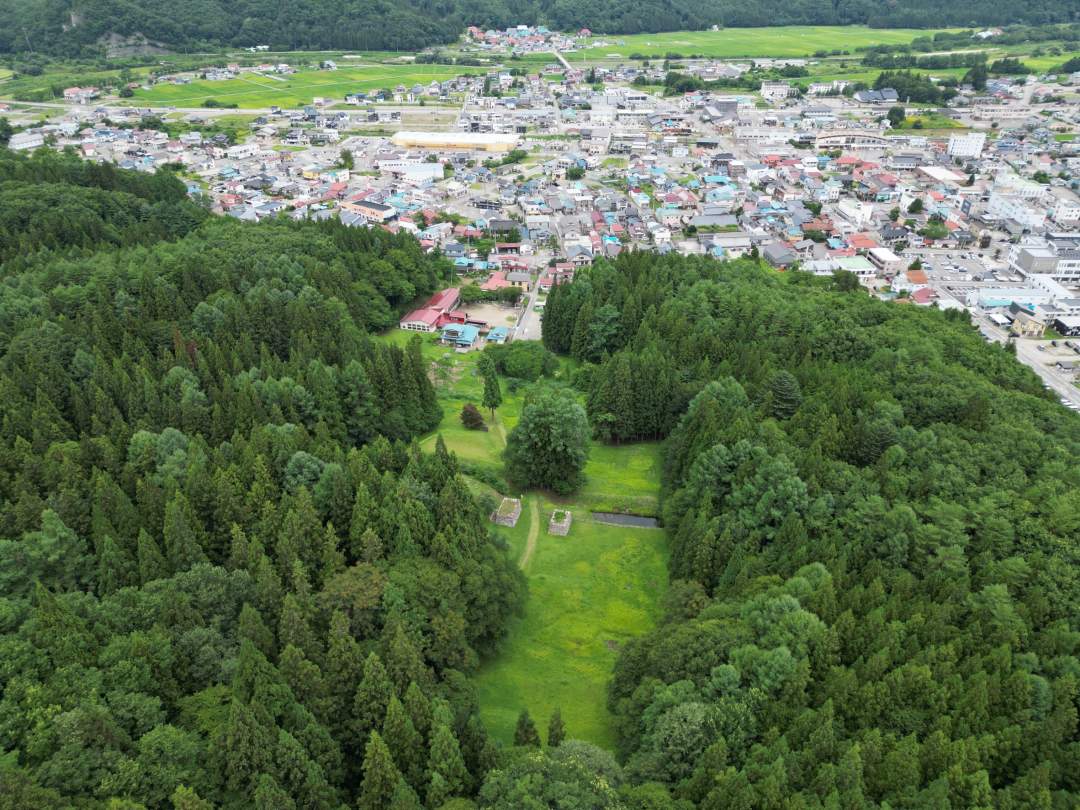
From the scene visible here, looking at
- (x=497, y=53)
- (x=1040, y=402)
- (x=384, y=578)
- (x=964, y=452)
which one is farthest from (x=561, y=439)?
(x=497, y=53)

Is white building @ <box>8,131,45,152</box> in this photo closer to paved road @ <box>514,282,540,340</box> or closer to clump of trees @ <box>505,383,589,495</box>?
paved road @ <box>514,282,540,340</box>

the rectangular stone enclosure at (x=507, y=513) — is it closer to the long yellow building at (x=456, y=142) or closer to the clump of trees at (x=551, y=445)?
the clump of trees at (x=551, y=445)

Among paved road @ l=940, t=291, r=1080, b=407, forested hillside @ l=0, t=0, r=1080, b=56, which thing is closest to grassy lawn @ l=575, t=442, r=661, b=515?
paved road @ l=940, t=291, r=1080, b=407

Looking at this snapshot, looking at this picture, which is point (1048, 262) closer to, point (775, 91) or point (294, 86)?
point (775, 91)

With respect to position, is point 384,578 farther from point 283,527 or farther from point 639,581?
point 639,581

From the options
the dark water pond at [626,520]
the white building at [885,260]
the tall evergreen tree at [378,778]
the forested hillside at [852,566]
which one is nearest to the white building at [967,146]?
the white building at [885,260]
